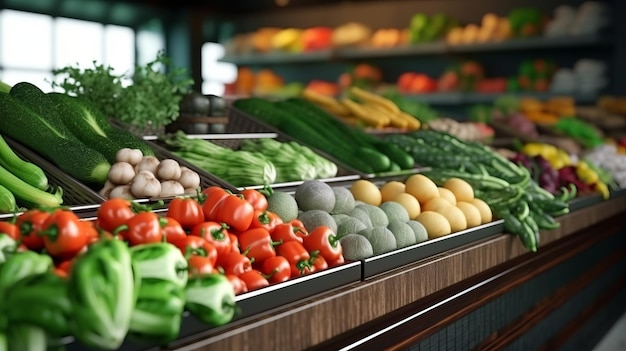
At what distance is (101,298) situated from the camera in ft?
4.96

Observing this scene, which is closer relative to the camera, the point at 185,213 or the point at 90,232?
the point at 90,232

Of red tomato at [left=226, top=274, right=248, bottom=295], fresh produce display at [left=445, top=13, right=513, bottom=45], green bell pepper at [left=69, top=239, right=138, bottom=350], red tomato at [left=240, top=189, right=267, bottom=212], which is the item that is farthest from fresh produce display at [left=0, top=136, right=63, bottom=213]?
fresh produce display at [left=445, top=13, right=513, bottom=45]

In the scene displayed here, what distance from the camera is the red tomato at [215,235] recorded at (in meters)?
2.16

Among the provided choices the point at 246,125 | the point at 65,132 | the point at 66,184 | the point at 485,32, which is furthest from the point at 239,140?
the point at 485,32

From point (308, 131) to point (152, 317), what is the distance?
8.95ft

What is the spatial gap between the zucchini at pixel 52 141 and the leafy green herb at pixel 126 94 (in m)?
0.47

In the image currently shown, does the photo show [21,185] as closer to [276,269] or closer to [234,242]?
[234,242]

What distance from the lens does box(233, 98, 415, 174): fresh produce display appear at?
4.14 m

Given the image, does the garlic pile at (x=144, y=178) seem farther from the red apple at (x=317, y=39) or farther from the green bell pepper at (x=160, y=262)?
the red apple at (x=317, y=39)

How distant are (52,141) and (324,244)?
1.16m

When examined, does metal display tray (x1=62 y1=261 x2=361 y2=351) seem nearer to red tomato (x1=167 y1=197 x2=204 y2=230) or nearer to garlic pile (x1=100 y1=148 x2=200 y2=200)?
red tomato (x1=167 y1=197 x2=204 y2=230)

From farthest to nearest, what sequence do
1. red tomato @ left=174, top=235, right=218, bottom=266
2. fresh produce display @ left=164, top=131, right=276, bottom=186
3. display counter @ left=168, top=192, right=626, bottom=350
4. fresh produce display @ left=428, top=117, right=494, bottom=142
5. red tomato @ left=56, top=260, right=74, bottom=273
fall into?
fresh produce display @ left=428, top=117, right=494, bottom=142 → fresh produce display @ left=164, top=131, right=276, bottom=186 → display counter @ left=168, top=192, right=626, bottom=350 → red tomato @ left=174, top=235, right=218, bottom=266 → red tomato @ left=56, top=260, right=74, bottom=273

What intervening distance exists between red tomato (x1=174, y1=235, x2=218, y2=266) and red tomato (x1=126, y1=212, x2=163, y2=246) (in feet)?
0.28

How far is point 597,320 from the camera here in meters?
5.62
